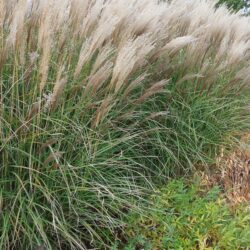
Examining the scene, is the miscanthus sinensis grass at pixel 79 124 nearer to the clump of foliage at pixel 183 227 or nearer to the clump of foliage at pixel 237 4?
the clump of foliage at pixel 183 227

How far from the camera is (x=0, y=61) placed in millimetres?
2365

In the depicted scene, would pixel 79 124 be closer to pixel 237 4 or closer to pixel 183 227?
pixel 183 227

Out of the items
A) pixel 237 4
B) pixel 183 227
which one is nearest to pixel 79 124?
pixel 183 227

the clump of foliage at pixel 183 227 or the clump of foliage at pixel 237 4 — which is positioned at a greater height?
the clump of foliage at pixel 183 227

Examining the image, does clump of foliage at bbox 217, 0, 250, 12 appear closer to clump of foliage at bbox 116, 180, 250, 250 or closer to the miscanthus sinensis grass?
the miscanthus sinensis grass

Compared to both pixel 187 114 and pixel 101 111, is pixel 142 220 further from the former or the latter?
pixel 187 114

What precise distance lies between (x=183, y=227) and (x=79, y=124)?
81 cm

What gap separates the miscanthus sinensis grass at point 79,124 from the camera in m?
2.42

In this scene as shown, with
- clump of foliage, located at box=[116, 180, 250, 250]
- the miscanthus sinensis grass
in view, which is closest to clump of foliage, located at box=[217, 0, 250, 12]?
the miscanthus sinensis grass

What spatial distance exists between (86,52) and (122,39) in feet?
1.61

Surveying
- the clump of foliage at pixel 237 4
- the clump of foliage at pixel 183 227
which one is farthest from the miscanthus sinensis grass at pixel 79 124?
the clump of foliage at pixel 237 4

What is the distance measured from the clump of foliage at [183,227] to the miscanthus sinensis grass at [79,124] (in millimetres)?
119

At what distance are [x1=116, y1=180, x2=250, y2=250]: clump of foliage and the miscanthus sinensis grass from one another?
0.12m

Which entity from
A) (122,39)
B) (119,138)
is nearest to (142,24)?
(122,39)
